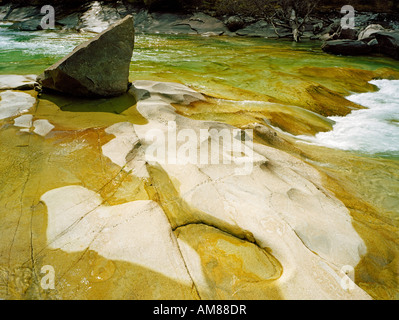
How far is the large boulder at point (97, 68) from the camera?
13.4 feet

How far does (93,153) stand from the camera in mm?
2881

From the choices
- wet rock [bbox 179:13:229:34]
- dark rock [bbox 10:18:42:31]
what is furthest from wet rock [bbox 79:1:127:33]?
wet rock [bbox 179:13:229:34]

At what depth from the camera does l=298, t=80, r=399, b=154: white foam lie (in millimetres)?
4359

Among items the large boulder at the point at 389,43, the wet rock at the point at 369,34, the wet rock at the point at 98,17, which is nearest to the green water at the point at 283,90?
the large boulder at the point at 389,43

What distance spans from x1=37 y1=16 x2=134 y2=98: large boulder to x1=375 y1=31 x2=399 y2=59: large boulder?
1260 centimetres

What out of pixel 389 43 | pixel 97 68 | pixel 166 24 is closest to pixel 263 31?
pixel 166 24

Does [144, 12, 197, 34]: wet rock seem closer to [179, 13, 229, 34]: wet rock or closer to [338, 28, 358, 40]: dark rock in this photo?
[179, 13, 229, 34]: wet rock

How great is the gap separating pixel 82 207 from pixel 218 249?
120cm

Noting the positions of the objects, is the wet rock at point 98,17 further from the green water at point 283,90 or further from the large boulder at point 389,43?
the large boulder at point 389,43

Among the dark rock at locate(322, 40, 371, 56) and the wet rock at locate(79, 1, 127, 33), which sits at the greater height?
the wet rock at locate(79, 1, 127, 33)

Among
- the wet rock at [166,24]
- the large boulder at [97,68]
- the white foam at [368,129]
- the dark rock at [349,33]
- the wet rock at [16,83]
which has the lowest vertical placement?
the white foam at [368,129]

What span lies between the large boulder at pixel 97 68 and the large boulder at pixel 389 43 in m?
12.6
